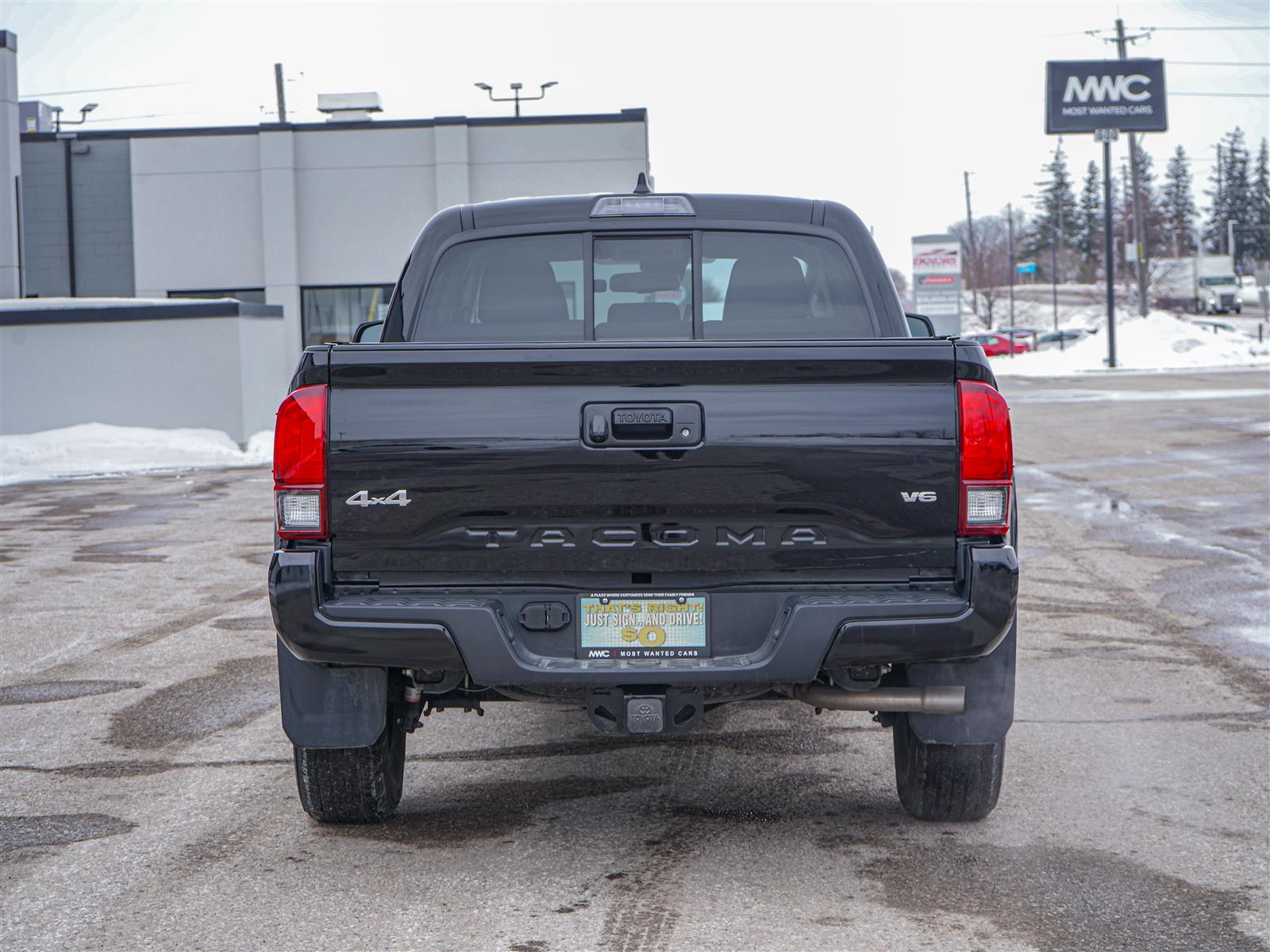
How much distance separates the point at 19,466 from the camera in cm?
2061

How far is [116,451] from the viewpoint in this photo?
838 inches

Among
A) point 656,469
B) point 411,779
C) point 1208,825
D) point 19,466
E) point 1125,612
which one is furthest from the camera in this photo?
point 19,466

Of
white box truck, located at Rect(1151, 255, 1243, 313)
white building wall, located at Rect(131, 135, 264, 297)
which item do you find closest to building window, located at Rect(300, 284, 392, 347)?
white building wall, located at Rect(131, 135, 264, 297)

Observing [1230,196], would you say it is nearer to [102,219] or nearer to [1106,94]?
[1106,94]

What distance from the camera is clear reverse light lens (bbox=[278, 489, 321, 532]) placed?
3977 millimetres

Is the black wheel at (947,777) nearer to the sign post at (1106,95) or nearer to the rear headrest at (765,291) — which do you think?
the rear headrest at (765,291)

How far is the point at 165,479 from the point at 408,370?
16.0 m

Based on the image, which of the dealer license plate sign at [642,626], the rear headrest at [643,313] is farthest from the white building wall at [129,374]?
the dealer license plate sign at [642,626]

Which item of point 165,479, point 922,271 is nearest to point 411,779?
point 165,479

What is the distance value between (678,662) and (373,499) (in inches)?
37.8

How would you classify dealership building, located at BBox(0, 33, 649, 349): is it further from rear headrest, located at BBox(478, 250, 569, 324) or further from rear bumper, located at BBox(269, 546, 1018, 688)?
rear bumper, located at BBox(269, 546, 1018, 688)

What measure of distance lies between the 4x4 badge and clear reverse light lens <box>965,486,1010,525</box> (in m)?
1.55

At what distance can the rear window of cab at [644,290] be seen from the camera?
5305mm

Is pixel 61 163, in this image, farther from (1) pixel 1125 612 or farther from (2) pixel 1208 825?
(2) pixel 1208 825
